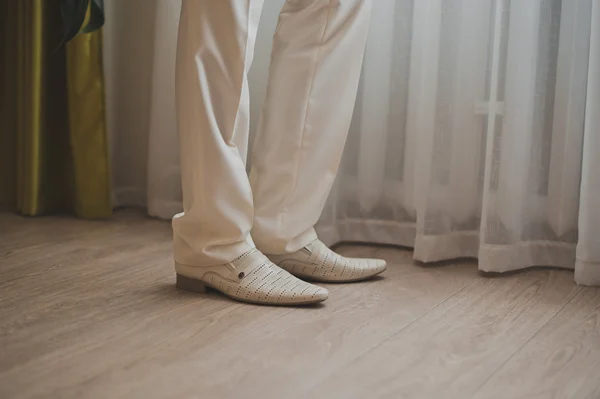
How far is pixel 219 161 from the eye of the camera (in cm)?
131

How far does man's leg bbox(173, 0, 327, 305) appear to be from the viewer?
1.27 m

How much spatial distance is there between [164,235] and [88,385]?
94cm

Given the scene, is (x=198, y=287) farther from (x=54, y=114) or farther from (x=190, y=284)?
(x=54, y=114)

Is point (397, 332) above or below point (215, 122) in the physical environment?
below

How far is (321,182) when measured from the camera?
1.50 meters

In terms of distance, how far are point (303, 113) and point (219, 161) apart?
212mm

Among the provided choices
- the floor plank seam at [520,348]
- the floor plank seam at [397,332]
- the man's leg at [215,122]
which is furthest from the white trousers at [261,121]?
the floor plank seam at [520,348]

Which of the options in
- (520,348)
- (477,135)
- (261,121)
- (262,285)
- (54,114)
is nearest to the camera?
(520,348)

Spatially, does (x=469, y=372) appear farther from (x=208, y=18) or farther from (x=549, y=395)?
(x=208, y=18)

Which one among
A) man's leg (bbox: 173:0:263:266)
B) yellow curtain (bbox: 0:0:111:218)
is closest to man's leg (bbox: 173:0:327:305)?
man's leg (bbox: 173:0:263:266)

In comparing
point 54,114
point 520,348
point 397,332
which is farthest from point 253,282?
point 54,114

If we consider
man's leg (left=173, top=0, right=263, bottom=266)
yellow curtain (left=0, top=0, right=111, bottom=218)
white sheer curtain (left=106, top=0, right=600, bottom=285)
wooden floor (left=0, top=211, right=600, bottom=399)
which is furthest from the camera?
yellow curtain (left=0, top=0, right=111, bottom=218)

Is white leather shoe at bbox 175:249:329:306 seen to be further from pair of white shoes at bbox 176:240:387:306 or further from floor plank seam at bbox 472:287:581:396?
floor plank seam at bbox 472:287:581:396

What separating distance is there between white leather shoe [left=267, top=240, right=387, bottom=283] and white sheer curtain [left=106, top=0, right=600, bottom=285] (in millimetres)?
232
